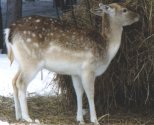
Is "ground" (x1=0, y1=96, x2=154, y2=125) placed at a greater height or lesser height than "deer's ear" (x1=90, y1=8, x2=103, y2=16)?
lesser

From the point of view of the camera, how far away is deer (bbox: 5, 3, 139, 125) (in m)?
6.91

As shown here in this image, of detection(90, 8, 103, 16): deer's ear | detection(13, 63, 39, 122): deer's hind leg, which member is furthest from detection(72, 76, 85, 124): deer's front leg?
detection(90, 8, 103, 16): deer's ear

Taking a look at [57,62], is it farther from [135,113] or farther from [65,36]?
[135,113]

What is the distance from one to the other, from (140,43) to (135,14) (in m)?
0.46

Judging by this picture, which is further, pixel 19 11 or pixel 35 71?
pixel 19 11

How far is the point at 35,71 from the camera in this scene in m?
6.88

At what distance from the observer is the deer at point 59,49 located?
691cm

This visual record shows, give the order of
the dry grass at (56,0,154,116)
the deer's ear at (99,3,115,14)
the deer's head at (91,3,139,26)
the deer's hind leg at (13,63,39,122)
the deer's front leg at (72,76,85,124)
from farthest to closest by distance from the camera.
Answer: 1. the dry grass at (56,0,154,116)
2. the deer's front leg at (72,76,85,124)
3. the deer's head at (91,3,139,26)
4. the deer's ear at (99,3,115,14)
5. the deer's hind leg at (13,63,39,122)

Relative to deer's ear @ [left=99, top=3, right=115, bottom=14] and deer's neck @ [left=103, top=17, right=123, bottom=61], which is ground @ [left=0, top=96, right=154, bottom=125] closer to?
deer's neck @ [left=103, top=17, right=123, bottom=61]

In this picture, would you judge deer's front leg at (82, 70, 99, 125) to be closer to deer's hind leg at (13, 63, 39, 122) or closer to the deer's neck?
the deer's neck

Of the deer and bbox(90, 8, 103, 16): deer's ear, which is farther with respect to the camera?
bbox(90, 8, 103, 16): deer's ear

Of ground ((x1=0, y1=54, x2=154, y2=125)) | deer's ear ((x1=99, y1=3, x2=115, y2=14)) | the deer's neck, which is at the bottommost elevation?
ground ((x1=0, y1=54, x2=154, y2=125))

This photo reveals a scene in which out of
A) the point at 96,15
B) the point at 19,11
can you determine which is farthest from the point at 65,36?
the point at 19,11

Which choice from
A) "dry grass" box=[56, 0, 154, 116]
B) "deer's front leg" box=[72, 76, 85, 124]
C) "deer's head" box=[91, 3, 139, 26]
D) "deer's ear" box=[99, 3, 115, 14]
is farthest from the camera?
"dry grass" box=[56, 0, 154, 116]
